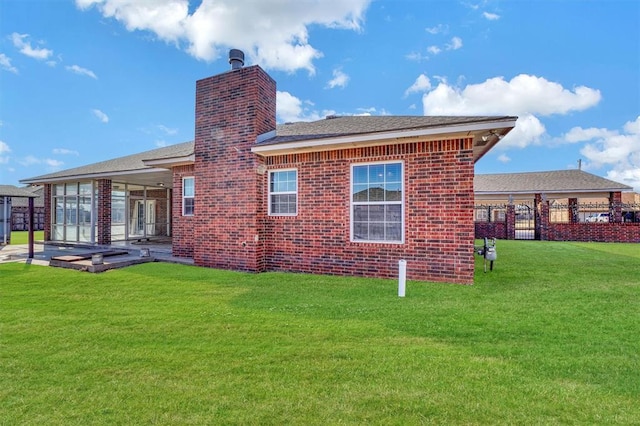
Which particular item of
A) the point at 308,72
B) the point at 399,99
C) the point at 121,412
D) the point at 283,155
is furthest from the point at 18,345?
the point at 399,99

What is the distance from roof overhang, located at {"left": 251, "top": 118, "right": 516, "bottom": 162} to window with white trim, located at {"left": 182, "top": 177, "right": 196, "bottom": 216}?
381 centimetres

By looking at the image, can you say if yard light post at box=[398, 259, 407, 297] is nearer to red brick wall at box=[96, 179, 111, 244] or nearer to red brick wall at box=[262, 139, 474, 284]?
red brick wall at box=[262, 139, 474, 284]

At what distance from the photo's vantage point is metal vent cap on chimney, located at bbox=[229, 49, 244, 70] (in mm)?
9438

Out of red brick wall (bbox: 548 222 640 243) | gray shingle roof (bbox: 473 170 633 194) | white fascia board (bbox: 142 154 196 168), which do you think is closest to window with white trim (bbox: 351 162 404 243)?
white fascia board (bbox: 142 154 196 168)

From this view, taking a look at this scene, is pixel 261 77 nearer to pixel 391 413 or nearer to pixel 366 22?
pixel 366 22

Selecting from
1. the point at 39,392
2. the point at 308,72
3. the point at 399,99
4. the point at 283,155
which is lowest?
the point at 39,392

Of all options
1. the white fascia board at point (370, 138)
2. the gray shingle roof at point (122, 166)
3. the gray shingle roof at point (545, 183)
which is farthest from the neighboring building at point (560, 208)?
the gray shingle roof at point (122, 166)

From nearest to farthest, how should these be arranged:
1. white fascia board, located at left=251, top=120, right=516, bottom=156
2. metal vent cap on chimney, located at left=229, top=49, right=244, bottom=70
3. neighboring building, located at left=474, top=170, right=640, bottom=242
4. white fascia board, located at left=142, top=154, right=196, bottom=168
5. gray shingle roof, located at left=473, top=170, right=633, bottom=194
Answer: white fascia board, located at left=251, top=120, right=516, bottom=156, metal vent cap on chimney, located at left=229, top=49, right=244, bottom=70, white fascia board, located at left=142, top=154, right=196, bottom=168, neighboring building, located at left=474, top=170, right=640, bottom=242, gray shingle roof, located at left=473, top=170, right=633, bottom=194

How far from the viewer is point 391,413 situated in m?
2.53

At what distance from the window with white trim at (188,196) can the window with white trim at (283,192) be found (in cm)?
380

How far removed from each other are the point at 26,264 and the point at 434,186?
12372 millimetres

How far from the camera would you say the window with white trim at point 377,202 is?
7707 millimetres

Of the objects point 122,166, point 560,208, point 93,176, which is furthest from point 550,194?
point 93,176

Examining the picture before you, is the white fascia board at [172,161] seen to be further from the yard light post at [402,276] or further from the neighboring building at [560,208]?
the neighboring building at [560,208]
